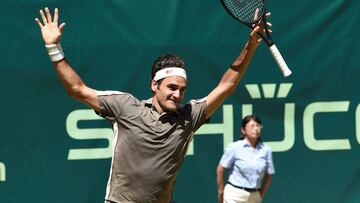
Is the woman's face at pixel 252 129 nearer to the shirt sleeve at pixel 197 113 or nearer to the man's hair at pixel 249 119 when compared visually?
the man's hair at pixel 249 119

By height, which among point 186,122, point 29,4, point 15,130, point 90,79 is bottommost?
point 186,122

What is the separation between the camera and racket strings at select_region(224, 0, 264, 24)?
4.39m

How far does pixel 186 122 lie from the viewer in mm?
3979

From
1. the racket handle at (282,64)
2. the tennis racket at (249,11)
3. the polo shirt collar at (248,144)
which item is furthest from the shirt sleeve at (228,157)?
the racket handle at (282,64)

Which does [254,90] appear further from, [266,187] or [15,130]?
[15,130]

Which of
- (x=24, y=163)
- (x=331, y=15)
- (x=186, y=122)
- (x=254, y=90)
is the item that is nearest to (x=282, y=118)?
(x=254, y=90)

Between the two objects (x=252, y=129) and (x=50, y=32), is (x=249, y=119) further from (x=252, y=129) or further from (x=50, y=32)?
(x=50, y=32)

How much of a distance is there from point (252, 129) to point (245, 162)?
→ 11.5 inches

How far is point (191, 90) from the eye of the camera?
22.3 feet

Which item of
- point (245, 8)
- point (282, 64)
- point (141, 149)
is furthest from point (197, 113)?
point (245, 8)

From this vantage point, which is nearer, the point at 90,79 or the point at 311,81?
the point at 90,79

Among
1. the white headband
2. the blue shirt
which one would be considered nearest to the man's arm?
the white headband

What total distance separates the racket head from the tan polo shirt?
0.74m

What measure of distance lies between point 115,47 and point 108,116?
8.90 feet
